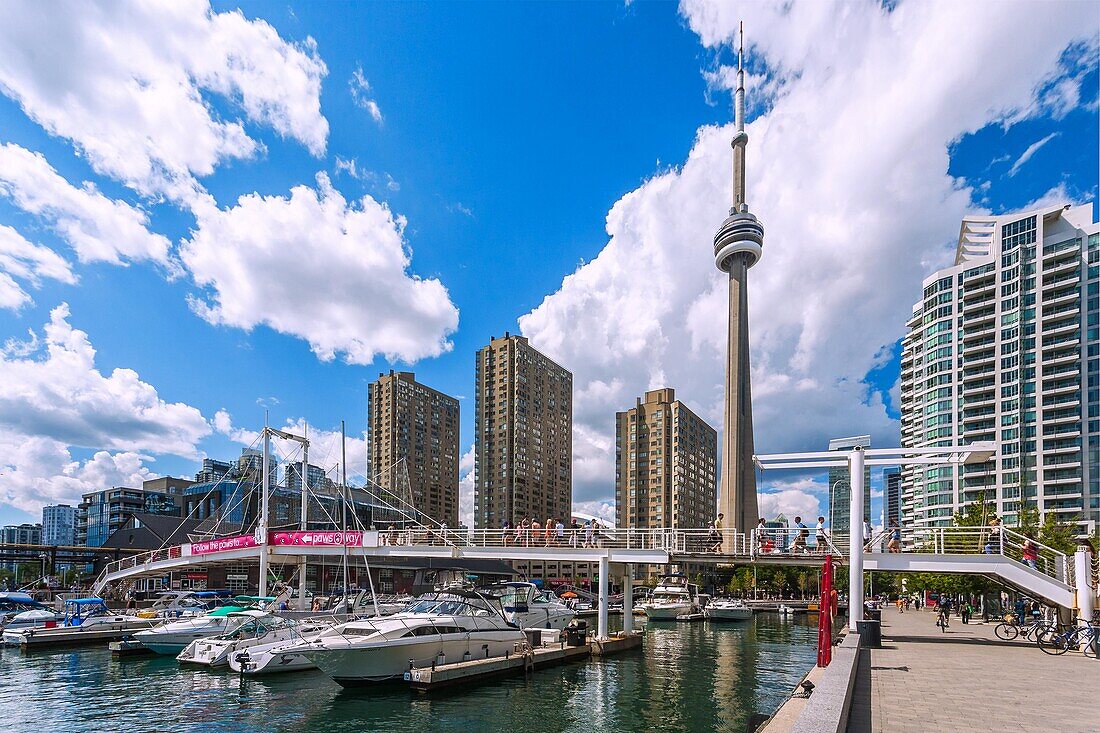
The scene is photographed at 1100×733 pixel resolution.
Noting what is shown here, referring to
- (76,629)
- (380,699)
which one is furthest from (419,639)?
(76,629)

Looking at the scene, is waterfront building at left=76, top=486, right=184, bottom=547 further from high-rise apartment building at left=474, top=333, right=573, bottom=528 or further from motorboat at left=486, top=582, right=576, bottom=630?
motorboat at left=486, top=582, right=576, bottom=630

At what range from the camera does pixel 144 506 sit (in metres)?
150

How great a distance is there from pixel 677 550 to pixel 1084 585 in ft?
49.3

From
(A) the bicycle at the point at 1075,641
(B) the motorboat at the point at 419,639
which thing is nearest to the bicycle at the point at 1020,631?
(A) the bicycle at the point at 1075,641

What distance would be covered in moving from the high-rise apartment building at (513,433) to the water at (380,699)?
14040cm

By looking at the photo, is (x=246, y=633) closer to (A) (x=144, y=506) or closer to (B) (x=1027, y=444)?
(B) (x=1027, y=444)

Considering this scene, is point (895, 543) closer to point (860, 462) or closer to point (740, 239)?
point (860, 462)

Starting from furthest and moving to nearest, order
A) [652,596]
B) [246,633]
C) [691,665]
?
[652,596] < [691,665] < [246,633]

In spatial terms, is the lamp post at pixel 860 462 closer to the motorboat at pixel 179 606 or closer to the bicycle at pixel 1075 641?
the bicycle at pixel 1075 641

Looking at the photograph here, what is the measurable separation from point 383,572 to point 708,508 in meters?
114

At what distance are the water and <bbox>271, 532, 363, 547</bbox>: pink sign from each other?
956 centimetres

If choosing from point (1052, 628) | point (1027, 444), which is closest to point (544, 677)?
point (1052, 628)

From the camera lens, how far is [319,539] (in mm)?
40531

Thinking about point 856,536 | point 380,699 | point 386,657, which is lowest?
point 380,699
